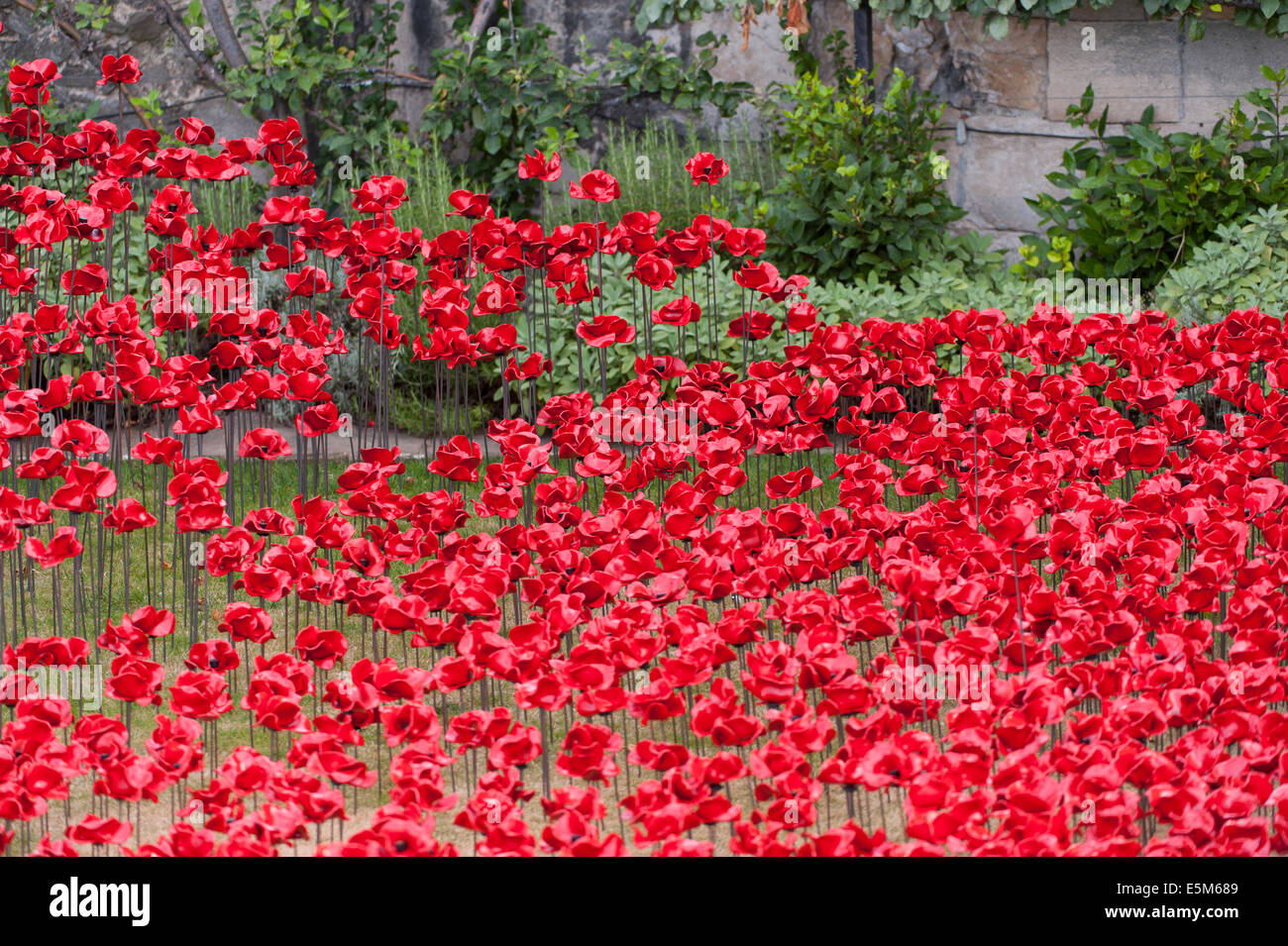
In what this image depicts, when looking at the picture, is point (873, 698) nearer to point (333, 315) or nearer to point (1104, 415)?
point (1104, 415)

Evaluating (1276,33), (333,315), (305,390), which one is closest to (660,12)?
(333,315)

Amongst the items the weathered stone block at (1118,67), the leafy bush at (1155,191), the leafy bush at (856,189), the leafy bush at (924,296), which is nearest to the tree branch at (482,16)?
the leafy bush at (856,189)

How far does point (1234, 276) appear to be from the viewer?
21.1ft

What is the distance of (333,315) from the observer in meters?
7.09

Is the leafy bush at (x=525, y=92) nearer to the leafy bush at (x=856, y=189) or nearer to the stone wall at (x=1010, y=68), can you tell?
the stone wall at (x=1010, y=68)

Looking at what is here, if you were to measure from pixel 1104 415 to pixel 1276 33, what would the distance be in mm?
4748

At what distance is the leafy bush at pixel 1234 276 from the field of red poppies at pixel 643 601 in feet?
1.92

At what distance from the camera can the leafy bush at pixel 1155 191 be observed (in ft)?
23.4

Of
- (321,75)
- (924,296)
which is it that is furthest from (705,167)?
(321,75)

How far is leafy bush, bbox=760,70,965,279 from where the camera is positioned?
287 inches

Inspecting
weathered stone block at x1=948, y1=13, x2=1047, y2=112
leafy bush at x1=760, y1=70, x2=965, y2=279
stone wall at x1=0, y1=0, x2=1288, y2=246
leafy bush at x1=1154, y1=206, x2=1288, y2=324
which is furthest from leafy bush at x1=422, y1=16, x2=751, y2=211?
leafy bush at x1=1154, y1=206, x2=1288, y2=324

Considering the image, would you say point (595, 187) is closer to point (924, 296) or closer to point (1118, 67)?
point (924, 296)

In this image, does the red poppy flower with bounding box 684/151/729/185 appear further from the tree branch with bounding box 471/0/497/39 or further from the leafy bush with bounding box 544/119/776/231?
the tree branch with bounding box 471/0/497/39

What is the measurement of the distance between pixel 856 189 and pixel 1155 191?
1587 mm
